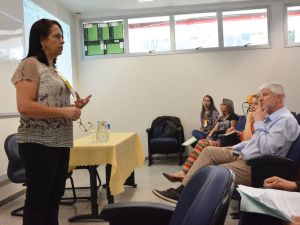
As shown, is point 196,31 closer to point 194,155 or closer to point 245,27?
point 245,27

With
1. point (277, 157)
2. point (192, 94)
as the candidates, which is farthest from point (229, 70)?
point (277, 157)

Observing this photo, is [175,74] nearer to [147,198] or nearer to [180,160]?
[180,160]

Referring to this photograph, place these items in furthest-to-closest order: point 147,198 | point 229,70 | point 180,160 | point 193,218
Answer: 1. point 229,70
2. point 180,160
3. point 147,198
4. point 193,218

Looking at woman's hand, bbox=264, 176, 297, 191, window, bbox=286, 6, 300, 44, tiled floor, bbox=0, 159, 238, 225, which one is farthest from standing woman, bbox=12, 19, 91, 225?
window, bbox=286, 6, 300, 44

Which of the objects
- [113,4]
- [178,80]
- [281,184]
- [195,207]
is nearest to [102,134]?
[281,184]

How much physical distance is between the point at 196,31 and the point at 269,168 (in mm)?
4464

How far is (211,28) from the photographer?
6340 mm

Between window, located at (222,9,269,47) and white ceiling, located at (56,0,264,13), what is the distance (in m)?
0.38

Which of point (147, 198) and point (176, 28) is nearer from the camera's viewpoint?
point (147, 198)

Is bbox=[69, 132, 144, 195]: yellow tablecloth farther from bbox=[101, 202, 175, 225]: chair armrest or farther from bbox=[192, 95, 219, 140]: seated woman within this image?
bbox=[192, 95, 219, 140]: seated woman

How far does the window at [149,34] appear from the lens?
21.1 feet

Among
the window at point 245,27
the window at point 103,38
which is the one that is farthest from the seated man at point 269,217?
the window at point 103,38

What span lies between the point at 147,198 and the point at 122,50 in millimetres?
3528

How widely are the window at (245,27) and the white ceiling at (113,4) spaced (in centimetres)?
38
